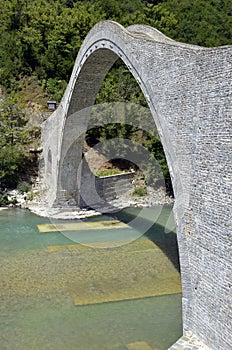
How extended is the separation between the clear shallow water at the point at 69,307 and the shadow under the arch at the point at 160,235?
0.03 metres

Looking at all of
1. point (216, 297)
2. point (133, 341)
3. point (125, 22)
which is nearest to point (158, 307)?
point (133, 341)

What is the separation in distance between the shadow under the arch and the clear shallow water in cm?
3

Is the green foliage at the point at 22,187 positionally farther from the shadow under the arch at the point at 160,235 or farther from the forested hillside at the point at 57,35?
the forested hillside at the point at 57,35

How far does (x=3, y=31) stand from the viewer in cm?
2848

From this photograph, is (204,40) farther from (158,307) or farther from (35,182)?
(158,307)

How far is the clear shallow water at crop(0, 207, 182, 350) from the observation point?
730 cm

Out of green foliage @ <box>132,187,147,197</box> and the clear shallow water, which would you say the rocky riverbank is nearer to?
green foliage @ <box>132,187,147,197</box>

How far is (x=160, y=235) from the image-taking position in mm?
13828

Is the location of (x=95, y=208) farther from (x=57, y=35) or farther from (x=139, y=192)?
(x=57, y=35)

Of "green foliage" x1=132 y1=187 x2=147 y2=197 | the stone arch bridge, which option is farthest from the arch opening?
the stone arch bridge

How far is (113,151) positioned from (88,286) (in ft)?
42.4

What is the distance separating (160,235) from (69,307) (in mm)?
5851

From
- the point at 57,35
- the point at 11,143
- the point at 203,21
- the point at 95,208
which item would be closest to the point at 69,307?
the point at 95,208

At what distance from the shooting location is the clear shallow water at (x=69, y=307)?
7305 mm
